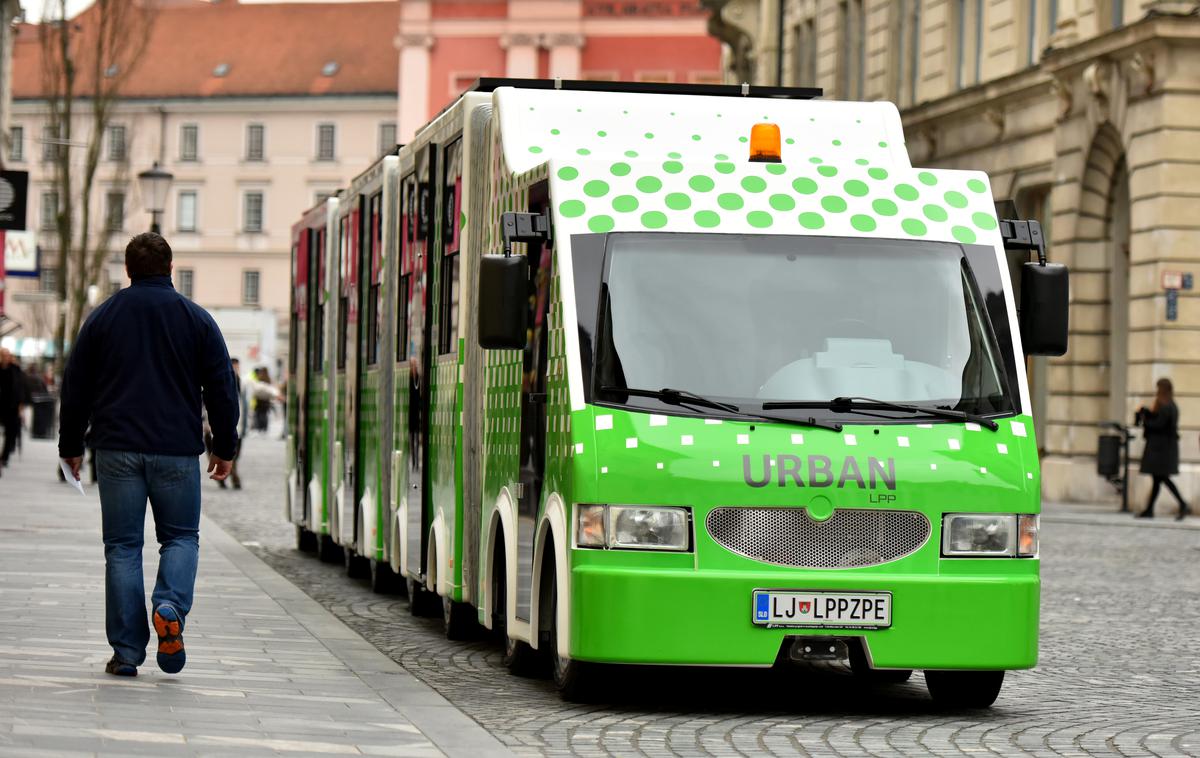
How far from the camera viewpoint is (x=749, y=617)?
30.5ft

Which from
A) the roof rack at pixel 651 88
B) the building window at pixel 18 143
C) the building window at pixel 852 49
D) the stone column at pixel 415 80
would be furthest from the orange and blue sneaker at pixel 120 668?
the building window at pixel 18 143

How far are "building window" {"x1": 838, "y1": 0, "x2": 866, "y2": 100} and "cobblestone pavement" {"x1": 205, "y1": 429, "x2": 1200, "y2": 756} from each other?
28.1 metres

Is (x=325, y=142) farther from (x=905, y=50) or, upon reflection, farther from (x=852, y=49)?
(x=905, y=50)

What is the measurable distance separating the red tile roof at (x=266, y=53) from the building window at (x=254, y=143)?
73.8 inches

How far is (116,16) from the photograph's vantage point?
51.5m

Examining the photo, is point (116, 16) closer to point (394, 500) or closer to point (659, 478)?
point (394, 500)

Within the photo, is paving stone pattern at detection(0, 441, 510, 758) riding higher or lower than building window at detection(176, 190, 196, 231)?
lower

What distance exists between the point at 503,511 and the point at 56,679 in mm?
2234

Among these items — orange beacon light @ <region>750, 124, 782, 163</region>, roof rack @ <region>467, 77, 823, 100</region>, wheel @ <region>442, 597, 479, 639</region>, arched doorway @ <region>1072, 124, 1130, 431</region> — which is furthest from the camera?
arched doorway @ <region>1072, 124, 1130, 431</region>

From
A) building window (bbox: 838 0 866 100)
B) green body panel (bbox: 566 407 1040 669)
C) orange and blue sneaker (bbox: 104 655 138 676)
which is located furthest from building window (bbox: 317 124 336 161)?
green body panel (bbox: 566 407 1040 669)

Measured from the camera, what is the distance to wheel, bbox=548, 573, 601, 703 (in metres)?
9.70

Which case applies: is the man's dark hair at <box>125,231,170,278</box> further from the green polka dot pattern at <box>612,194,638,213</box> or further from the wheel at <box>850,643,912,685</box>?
the wheel at <box>850,643,912,685</box>

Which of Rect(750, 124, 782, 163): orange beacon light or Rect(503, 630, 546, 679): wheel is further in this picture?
Rect(503, 630, 546, 679): wheel

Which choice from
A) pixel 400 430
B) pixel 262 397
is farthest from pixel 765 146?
pixel 262 397
